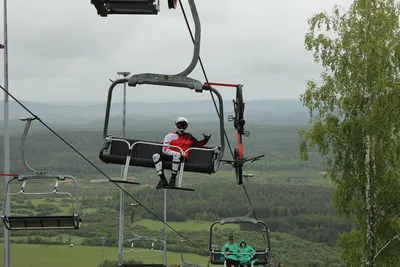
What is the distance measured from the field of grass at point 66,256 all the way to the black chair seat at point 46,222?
75515 mm

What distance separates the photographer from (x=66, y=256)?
3989 inches

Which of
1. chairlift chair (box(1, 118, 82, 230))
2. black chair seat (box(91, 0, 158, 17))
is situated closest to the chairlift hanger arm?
black chair seat (box(91, 0, 158, 17))

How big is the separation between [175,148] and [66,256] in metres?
93.6

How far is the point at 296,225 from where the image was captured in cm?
12581

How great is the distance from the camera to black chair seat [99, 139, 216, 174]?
10797 millimetres

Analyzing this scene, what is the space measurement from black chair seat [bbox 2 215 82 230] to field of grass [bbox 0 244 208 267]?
7551cm

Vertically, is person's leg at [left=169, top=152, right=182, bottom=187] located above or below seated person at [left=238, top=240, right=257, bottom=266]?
above

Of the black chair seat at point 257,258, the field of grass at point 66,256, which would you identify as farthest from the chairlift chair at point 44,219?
the field of grass at point 66,256

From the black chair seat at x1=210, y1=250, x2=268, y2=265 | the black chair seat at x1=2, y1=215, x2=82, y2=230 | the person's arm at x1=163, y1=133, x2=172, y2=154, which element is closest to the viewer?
the person's arm at x1=163, y1=133, x2=172, y2=154

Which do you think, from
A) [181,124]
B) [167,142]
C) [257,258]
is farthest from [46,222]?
[257,258]

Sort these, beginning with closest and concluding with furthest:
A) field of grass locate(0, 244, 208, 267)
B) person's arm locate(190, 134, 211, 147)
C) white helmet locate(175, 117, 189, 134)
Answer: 1. person's arm locate(190, 134, 211, 147)
2. white helmet locate(175, 117, 189, 134)
3. field of grass locate(0, 244, 208, 267)

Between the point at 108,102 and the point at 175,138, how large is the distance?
1.62m

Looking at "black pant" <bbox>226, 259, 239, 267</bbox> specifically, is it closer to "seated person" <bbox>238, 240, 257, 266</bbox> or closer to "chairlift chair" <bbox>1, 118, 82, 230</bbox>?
"seated person" <bbox>238, 240, 257, 266</bbox>

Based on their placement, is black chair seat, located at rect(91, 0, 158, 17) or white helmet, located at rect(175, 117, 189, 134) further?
white helmet, located at rect(175, 117, 189, 134)
